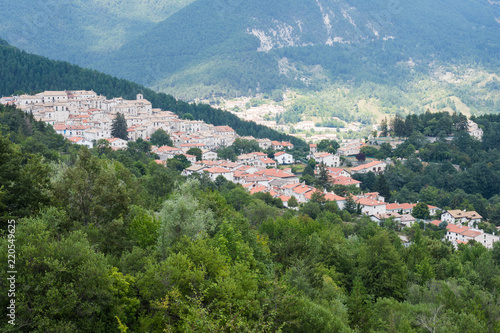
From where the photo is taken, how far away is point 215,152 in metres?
94.9

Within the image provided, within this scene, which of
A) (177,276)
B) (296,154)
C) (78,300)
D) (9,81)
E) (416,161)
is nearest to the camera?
(78,300)

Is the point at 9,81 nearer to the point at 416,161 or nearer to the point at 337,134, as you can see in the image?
the point at 416,161

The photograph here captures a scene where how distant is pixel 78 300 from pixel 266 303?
558cm

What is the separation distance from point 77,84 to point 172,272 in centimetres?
11418

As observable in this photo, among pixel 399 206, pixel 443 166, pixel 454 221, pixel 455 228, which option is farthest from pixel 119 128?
pixel 443 166

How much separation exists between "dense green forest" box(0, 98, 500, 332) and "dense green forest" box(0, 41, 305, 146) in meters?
93.5

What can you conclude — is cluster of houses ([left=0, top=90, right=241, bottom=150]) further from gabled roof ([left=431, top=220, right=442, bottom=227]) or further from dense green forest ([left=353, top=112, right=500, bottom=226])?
gabled roof ([left=431, top=220, right=442, bottom=227])

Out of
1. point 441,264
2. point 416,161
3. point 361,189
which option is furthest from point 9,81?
point 441,264

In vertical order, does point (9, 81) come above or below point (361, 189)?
above

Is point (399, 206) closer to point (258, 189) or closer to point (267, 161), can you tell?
point (258, 189)

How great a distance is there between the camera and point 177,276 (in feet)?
51.2

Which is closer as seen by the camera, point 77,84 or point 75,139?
point 75,139

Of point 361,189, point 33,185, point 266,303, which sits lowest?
point 361,189

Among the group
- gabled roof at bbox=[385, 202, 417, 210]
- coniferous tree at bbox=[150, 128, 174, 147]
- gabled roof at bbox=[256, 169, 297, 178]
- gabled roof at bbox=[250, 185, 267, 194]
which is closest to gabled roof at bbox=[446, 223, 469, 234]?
gabled roof at bbox=[385, 202, 417, 210]
